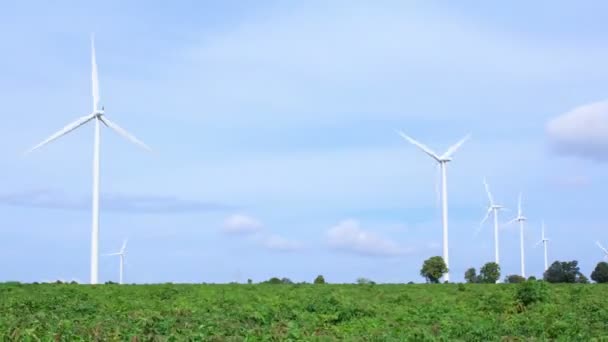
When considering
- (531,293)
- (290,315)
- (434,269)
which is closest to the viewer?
(290,315)

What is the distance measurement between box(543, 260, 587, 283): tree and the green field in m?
31.8

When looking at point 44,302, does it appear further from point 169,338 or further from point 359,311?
point 169,338

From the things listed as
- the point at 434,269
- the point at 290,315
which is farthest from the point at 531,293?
the point at 434,269

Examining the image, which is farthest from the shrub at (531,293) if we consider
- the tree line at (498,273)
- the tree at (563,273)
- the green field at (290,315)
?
the tree at (563,273)

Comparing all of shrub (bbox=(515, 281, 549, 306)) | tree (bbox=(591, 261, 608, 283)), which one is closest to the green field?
shrub (bbox=(515, 281, 549, 306))

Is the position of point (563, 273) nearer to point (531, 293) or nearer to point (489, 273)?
point (489, 273)

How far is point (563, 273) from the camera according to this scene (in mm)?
77625

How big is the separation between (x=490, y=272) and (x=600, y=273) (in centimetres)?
841

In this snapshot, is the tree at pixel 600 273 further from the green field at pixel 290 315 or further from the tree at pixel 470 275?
the green field at pixel 290 315

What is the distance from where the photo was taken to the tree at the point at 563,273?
76.3m

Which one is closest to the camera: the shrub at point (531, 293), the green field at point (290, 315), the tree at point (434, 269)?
the green field at point (290, 315)

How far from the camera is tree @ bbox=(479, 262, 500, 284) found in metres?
70.9

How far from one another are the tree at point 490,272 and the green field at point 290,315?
24.2 metres

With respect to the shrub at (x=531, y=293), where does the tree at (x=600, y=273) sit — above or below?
above
